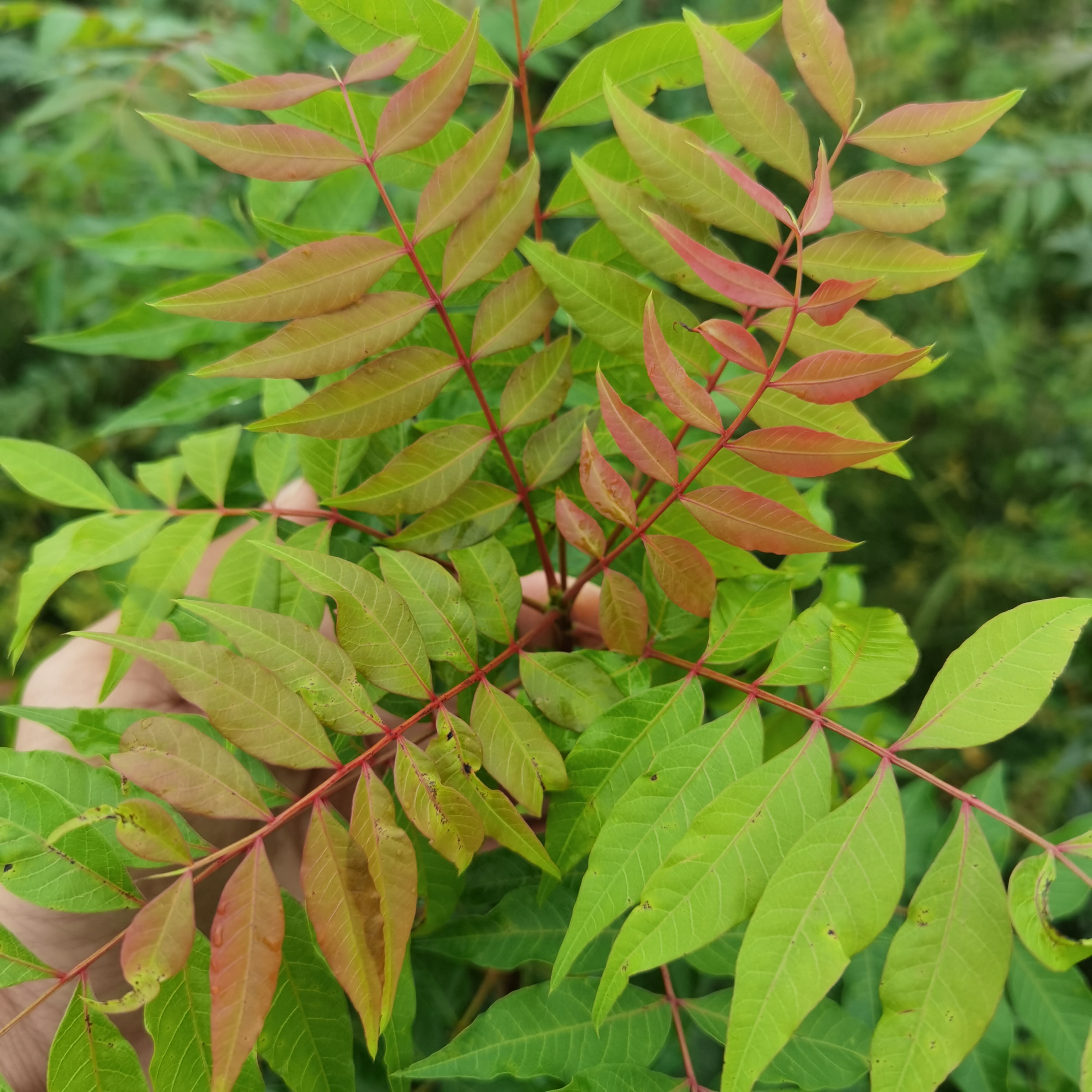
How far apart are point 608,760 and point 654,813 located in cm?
7

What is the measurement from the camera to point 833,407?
0.73 metres

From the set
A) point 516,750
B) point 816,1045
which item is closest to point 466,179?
point 516,750

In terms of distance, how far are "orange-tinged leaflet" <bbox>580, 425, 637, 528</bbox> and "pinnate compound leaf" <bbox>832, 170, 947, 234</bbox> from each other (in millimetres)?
284

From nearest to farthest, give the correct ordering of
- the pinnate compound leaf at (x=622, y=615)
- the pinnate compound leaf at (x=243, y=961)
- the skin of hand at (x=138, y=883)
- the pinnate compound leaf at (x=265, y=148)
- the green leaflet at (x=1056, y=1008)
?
the pinnate compound leaf at (x=243, y=961) < the pinnate compound leaf at (x=265, y=148) < the pinnate compound leaf at (x=622, y=615) < the green leaflet at (x=1056, y=1008) < the skin of hand at (x=138, y=883)

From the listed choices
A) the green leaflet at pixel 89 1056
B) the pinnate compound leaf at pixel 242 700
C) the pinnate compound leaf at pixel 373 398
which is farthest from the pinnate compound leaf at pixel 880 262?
the green leaflet at pixel 89 1056

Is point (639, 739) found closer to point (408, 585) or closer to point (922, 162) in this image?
point (408, 585)

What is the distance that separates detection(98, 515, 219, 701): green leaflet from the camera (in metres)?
0.80

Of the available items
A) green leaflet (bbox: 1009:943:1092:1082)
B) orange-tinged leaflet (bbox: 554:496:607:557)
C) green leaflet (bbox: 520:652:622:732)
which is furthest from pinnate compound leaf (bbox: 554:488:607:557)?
green leaflet (bbox: 1009:943:1092:1082)

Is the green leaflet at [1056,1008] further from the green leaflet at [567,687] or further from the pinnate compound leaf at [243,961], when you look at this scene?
the pinnate compound leaf at [243,961]

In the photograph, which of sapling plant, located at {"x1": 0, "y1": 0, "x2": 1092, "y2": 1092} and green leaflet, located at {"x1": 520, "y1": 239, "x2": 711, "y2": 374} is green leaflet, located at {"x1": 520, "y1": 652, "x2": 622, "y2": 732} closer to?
sapling plant, located at {"x1": 0, "y1": 0, "x2": 1092, "y2": 1092}

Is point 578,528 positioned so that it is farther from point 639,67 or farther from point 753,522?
point 639,67

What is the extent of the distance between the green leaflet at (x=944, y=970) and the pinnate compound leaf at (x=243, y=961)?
1.33ft

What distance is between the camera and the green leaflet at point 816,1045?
76 centimetres

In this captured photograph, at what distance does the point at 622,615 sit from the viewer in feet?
2.43
